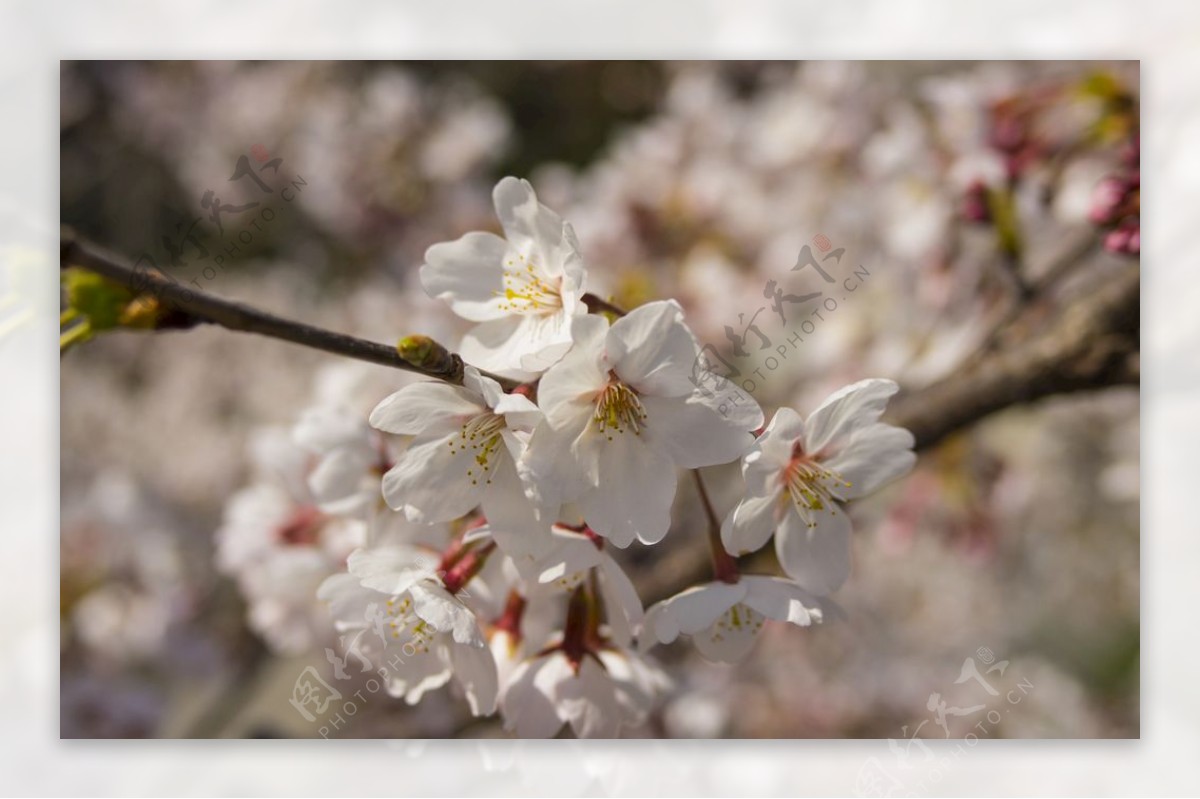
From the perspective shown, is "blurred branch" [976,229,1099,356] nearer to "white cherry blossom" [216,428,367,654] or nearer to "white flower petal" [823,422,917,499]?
"white flower petal" [823,422,917,499]

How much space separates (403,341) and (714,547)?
0.37 m

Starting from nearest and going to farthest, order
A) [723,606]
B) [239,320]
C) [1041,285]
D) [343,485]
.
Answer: [239,320]
[723,606]
[343,485]
[1041,285]

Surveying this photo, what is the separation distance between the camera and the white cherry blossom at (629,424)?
67 centimetres

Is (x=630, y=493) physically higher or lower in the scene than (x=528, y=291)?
lower

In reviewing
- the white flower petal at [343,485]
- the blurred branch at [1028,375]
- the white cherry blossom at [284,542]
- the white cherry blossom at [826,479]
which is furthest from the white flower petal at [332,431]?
the blurred branch at [1028,375]

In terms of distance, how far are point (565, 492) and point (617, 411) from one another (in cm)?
9

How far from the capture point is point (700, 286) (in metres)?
1.83

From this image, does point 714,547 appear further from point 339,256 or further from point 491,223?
point 339,256

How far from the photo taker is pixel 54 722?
130 centimetres

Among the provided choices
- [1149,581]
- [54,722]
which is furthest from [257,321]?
[1149,581]

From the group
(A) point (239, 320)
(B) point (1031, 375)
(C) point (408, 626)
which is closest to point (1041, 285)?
(B) point (1031, 375)

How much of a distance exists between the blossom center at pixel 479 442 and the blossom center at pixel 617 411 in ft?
0.28

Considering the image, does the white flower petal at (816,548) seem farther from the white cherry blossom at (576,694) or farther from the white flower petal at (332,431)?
the white flower petal at (332,431)

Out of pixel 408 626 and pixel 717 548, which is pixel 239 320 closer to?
pixel 408 626
